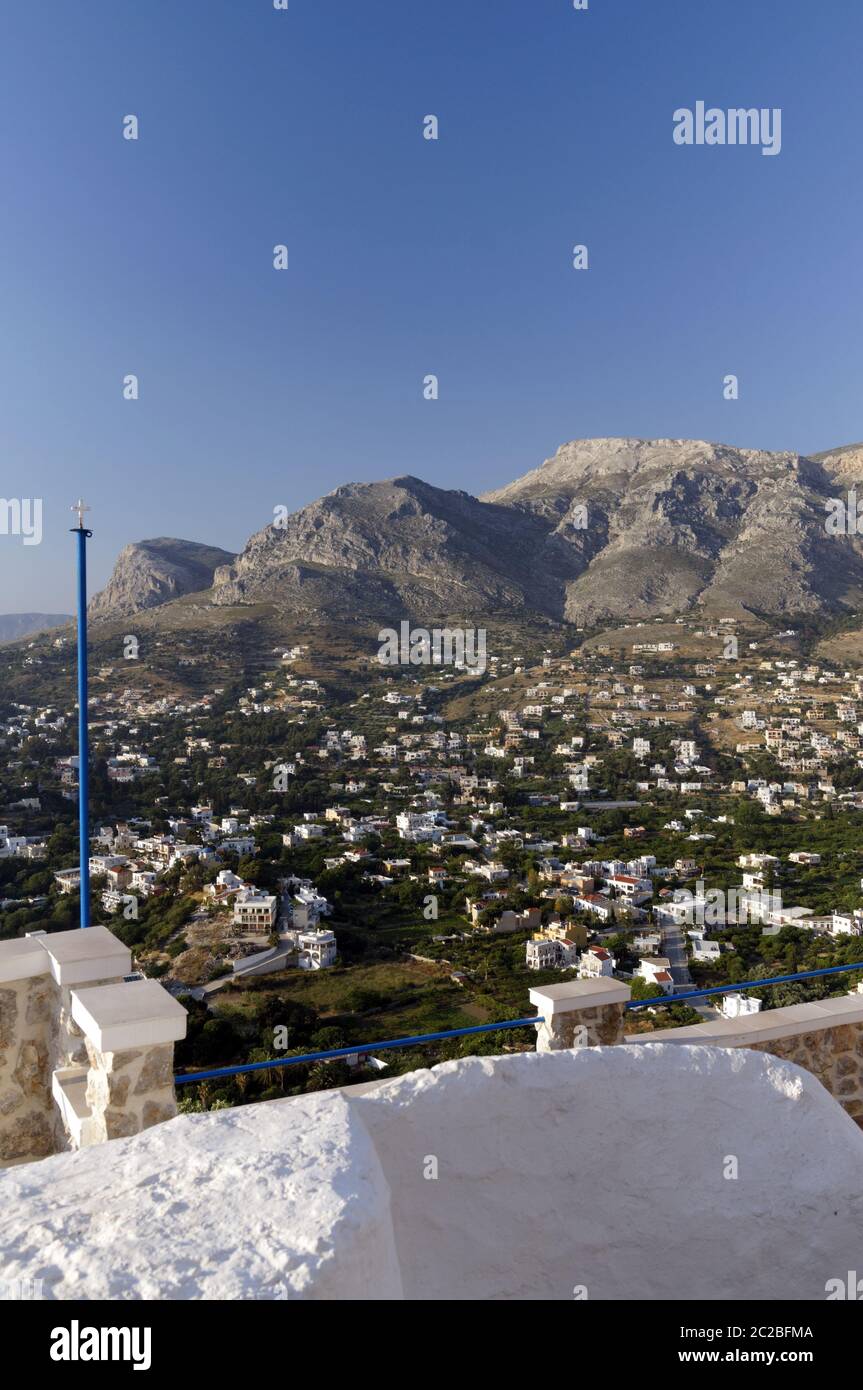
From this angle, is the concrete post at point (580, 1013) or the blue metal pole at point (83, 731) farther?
the blue metal pole at point (83, 731)

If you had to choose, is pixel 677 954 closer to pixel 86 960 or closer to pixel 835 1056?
pixel 835 1056

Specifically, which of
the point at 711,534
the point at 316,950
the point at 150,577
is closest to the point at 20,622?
the point at 150,577

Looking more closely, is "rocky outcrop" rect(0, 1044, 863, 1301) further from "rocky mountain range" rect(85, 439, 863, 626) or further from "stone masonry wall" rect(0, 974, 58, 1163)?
"rocky mountain range" rect(85, 439, 863, 626)

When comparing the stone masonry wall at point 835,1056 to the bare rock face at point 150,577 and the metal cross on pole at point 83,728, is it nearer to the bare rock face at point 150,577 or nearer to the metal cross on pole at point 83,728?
the metal cross on pole at point 83,728

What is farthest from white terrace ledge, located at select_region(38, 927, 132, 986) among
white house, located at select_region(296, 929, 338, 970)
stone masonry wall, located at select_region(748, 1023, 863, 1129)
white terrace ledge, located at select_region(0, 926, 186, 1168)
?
white house, located at select_region(296, 929, 338, 970)

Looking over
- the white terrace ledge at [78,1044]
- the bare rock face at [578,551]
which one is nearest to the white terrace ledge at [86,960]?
the white terrace ledge at [78,1044]
